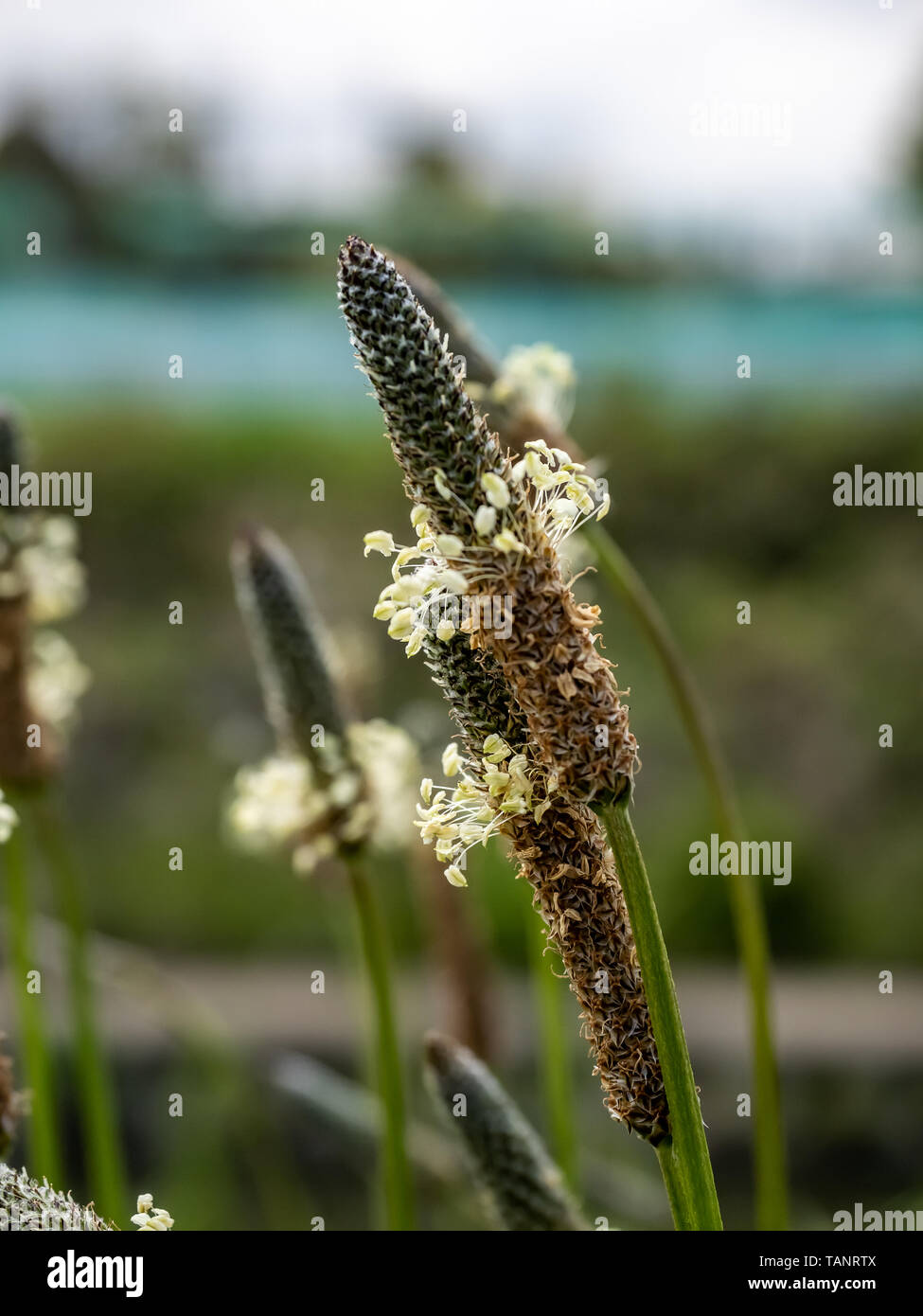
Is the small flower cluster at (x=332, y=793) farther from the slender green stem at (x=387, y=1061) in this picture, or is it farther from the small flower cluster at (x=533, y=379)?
the small flower cluster at (x=533, y=379)

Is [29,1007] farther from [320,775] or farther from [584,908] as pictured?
[584,908]

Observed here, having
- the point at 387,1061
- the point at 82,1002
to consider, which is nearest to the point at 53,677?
the point at 82,1002

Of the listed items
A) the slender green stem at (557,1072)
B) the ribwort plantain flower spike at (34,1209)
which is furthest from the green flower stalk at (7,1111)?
the slender green stem at (557,1072)

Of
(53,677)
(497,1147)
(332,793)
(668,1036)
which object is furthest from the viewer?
(53,677)

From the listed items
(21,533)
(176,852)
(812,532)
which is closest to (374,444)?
(812,532)

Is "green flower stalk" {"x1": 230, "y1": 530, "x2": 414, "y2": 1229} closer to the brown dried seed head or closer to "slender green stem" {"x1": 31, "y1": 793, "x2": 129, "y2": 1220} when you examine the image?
"slender green stem" {"x1": 31, "y1": 793, "x2": 129, "y2": 1220}

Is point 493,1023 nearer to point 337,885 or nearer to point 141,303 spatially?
point 337,885
